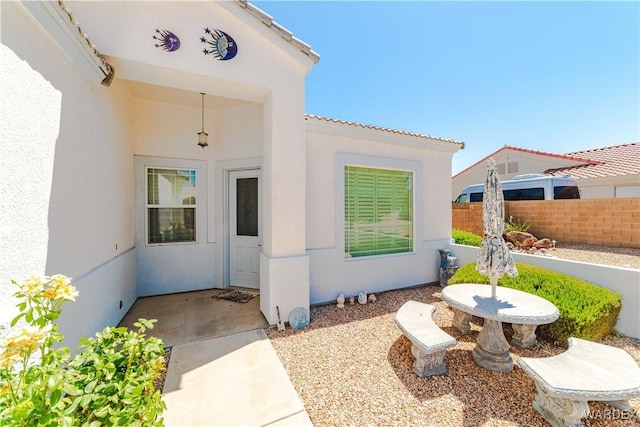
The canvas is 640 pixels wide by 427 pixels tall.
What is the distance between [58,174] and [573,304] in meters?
8.17

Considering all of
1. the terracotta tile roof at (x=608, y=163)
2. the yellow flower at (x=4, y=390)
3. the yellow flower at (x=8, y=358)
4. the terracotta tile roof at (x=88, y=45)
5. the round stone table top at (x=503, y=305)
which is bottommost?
the round stone table top at (x=503, y=305)

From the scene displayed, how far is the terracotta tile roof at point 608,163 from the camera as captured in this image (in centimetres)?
1258

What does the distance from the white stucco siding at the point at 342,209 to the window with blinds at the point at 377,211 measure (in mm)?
200

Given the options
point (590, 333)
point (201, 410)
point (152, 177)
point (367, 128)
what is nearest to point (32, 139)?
point (201, 410)

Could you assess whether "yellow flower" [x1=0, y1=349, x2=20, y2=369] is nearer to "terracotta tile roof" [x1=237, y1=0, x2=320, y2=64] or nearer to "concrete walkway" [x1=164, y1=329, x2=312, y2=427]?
"concrete walkway" [x1=164, y1=329, x2=312, y2=427]

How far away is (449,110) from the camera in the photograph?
12812mm

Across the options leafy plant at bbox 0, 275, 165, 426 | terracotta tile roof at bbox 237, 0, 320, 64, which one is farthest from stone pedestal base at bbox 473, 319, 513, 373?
terracotta tile roof at bbox 237, 0, 320, 64

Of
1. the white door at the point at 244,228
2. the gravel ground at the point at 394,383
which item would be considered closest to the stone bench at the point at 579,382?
the gravel ground at the point at 394,383

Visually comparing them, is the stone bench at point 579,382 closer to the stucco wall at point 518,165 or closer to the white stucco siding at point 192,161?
the white stucco siding at point 192,161

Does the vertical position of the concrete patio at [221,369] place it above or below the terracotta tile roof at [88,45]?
below

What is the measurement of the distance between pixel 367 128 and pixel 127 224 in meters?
6.42

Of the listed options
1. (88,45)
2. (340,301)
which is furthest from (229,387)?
(88,45)

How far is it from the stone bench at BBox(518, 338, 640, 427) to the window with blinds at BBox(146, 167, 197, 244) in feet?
25.1

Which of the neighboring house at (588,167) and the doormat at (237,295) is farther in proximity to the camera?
the neighboring house at (588,167)
